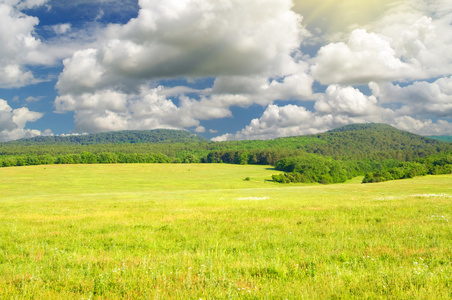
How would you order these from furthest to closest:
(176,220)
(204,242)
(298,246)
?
(176,220) < (204,242) < (298,246)

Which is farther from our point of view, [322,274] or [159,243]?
[159,243]

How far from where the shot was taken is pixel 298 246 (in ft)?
31.8

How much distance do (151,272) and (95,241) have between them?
509 centimetres

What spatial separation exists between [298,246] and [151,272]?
17.3 feet

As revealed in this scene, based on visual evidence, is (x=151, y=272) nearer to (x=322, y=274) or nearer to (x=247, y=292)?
(x=247, y=292)

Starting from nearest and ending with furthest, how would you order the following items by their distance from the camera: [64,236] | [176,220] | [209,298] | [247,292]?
[209,298] < [247,292] < [64,236] < [176,220]

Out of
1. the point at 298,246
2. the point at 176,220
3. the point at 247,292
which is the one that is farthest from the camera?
the point at 176,220

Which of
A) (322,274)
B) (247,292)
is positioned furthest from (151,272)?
(322,274)

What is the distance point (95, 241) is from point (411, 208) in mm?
18878

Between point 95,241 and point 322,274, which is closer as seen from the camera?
point 322,274

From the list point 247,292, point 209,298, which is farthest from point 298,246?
point 209,298

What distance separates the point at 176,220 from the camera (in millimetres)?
15586

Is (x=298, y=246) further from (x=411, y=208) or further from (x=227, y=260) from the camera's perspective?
(x=411, y=208)

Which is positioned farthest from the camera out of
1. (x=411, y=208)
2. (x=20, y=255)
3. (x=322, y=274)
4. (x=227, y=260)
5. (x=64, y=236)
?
(x=411, y=208)
